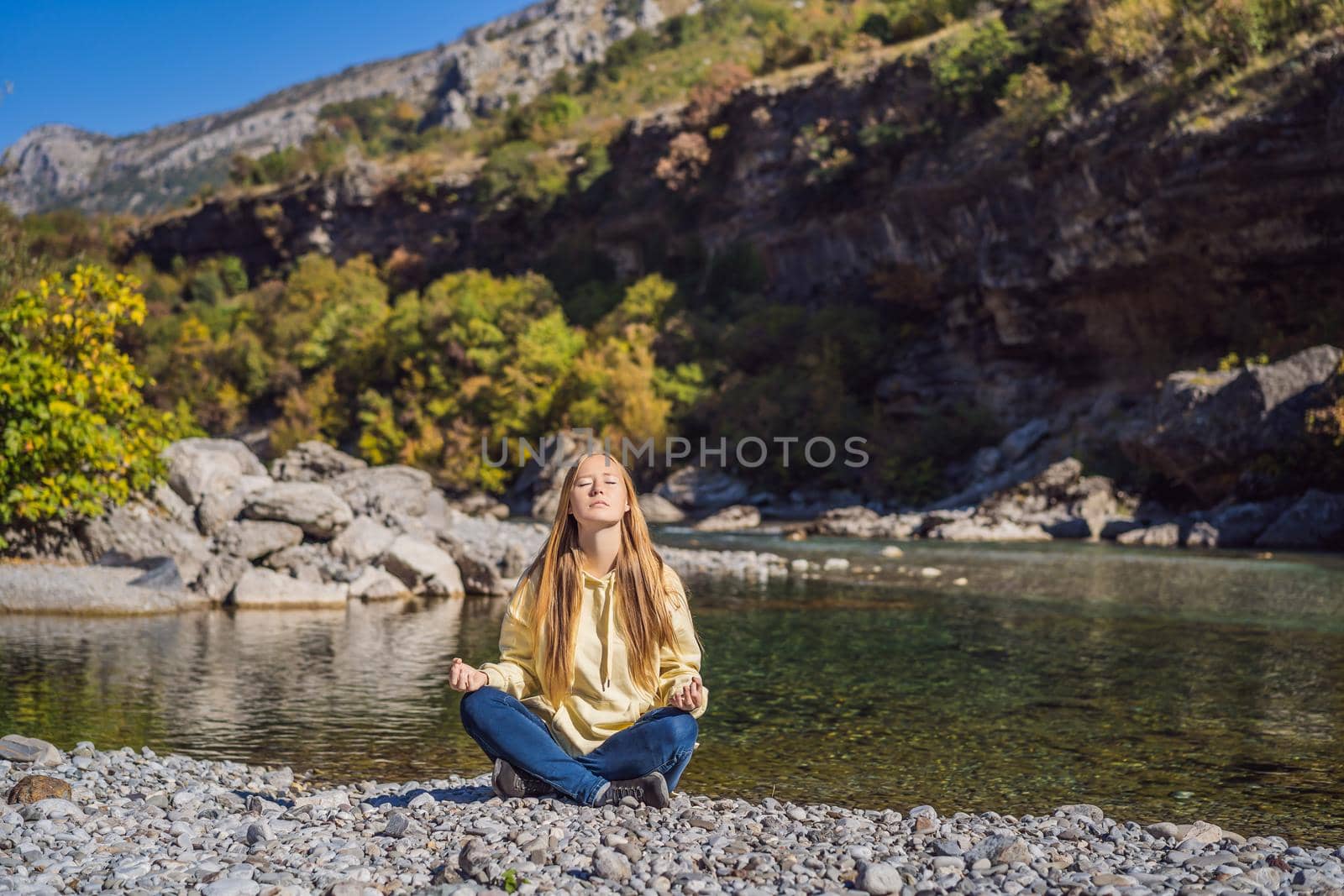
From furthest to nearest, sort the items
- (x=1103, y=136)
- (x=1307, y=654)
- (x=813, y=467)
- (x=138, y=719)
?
(x=813, y=467)
(x=1103, y=136)
(x=1307, y=654)
(x=138, y=719)

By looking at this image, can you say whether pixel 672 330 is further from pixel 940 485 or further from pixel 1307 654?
pixel 1307 654

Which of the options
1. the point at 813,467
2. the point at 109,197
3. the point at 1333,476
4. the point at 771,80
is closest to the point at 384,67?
the point at 109,197

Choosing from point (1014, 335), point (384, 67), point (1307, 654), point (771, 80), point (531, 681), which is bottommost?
point (1307, 654)

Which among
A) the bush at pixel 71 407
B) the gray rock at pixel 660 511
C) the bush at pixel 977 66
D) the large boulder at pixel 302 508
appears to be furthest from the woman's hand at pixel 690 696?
the bush at pixel 977 66

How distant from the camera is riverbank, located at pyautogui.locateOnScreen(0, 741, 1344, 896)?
11.6 feet

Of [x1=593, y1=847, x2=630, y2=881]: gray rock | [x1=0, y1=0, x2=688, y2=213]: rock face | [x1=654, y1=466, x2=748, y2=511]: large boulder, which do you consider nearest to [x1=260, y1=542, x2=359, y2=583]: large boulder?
[x1=593, y1=847, x2=630, y2=881]: gray rock

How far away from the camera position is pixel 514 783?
4555mm

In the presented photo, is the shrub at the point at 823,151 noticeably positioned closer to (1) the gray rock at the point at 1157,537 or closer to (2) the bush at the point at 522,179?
(2) the bush at the point at 522,179

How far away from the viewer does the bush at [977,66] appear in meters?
36.0

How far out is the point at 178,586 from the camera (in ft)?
41.3

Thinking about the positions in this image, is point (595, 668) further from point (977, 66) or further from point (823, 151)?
point (823, 151)

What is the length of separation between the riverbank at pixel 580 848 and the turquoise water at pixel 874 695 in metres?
0.80

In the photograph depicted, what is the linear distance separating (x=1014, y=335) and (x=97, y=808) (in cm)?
3353

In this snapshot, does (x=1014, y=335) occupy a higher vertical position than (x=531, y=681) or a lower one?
higher
